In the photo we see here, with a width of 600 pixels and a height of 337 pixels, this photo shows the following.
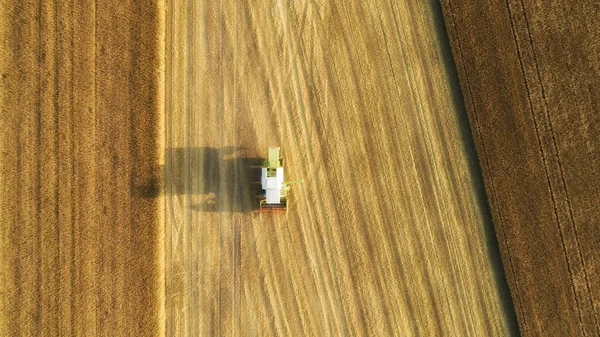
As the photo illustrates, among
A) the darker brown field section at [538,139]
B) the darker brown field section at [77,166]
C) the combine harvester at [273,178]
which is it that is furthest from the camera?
the darker brown field section at [538,139]

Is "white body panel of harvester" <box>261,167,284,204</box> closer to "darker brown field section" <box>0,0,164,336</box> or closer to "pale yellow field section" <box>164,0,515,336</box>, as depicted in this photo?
"pale yellow field section" <box>164,0,515,336</box>

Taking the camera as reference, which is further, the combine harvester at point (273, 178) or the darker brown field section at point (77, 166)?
the darker brown field section at point (77, 166)

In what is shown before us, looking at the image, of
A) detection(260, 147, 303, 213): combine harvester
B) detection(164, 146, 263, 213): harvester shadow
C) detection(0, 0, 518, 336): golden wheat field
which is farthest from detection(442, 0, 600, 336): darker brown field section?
detection(164, 146, 263, 213): harvester shadow

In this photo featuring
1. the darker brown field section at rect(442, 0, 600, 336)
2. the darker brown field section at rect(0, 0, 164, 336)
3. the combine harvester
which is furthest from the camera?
the darker brown field section at rect(442, 0, 600, 336)

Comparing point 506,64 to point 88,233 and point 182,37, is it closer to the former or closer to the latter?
point 182,37

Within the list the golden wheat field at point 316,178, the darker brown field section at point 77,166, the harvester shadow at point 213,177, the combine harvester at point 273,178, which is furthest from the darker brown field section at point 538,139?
the darker brown field section at point 77,166

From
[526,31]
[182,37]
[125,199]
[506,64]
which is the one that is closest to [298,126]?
[182,37]

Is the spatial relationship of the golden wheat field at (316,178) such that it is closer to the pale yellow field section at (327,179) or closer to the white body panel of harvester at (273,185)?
the pale yellow field section at (327,179)

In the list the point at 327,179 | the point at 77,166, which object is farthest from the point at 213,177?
the point at 77,166
